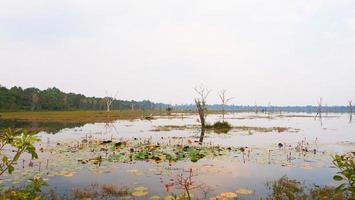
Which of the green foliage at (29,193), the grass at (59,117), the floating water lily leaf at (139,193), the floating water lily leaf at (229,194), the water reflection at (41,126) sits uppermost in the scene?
the green foliage at (29,193)

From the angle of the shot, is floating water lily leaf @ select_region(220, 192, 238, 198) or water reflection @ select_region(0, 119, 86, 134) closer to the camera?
floating water lily leaf @ select_region(220, 192, 238, 198)

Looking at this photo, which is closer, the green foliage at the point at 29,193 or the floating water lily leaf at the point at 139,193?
the green foliage at the point at 29,193

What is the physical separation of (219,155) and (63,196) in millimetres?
11538

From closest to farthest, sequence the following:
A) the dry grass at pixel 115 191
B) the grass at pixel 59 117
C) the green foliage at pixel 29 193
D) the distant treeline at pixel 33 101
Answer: the green foliage at pixel 29 193, the dry grass at pixel 115 191, the grass at pixel 59 117, the distant treeline at pixel 33 101

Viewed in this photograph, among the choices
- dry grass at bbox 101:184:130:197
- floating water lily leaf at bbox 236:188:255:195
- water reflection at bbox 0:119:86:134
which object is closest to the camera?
dry grass at bbox 101:184:130:197

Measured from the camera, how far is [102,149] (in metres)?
22.2

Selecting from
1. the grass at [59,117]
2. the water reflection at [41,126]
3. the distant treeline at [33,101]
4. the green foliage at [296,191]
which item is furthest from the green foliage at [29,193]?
the distant treeline at [33,101]

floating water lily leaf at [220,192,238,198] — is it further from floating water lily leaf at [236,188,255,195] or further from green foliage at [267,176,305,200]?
Answer: green foliage at [267,176,305,200]

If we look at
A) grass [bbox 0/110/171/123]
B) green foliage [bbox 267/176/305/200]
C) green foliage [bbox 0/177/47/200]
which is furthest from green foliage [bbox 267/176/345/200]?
grass [bbox 0/110/171/123]

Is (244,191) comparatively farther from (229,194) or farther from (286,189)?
(286,189)

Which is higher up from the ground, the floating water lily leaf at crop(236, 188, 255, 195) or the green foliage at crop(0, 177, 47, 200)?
the green foliage at crop(0, 177, 47, 200)

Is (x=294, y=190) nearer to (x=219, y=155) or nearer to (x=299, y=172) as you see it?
(x=299, y=172)

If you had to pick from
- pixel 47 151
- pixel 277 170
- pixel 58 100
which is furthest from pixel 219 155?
pixel 58 100

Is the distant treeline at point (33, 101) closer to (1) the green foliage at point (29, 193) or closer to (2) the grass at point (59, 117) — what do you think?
(2) the grass at point (59, 117)
